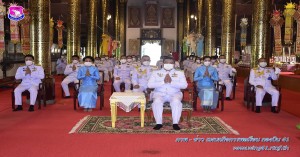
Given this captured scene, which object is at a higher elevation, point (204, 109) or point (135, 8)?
point (135, 8)

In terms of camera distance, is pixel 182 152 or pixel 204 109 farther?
pixel 204 109

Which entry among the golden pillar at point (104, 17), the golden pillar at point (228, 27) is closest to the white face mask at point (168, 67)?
the golden pillar at point (228, 27)

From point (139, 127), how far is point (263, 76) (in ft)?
13.0

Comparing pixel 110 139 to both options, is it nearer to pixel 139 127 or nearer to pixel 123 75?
pixel 139 127

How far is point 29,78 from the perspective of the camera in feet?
Answer: 29.4

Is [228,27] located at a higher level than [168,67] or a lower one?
higher

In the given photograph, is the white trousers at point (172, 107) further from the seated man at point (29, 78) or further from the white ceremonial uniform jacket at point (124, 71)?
the white ceremonial uniform jacket at point (124, 71)

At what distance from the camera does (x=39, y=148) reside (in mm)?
5125

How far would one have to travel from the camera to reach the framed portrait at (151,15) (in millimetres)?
31844

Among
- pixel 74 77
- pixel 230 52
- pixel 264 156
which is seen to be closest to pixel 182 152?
pixel 264 156

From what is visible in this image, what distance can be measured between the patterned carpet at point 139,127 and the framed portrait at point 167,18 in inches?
974

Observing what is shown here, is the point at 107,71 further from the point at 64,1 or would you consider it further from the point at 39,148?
the point at 39,148

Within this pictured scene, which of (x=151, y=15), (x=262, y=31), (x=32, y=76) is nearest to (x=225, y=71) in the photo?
(x=262, y=31)

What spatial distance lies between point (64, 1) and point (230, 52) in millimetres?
10846
